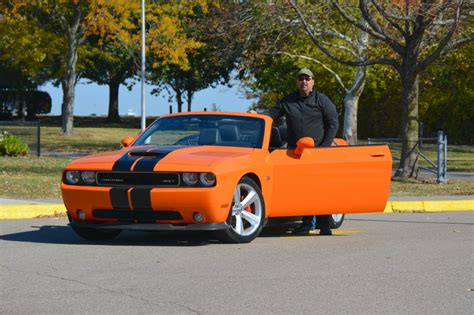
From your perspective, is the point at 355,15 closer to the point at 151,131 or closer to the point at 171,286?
the point at 151,131

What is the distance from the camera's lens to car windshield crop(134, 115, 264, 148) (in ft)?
37.8

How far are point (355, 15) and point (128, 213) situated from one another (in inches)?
941

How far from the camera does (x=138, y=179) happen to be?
34.4 feet

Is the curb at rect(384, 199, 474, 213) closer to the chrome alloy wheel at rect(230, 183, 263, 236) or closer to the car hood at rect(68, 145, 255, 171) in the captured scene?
the chrome alloy wheel at rect(230, 183, 263, 236)

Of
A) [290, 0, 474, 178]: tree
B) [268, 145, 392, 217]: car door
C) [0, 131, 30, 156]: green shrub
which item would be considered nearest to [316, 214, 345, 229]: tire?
[268, 145, 392, 217]: car door

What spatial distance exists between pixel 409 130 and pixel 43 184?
944 centimetres

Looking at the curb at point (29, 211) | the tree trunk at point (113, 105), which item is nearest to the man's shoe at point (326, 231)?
the curb at point (29, 211)

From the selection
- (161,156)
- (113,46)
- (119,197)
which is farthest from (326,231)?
(113,46)

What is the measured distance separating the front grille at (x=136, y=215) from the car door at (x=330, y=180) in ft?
4.38

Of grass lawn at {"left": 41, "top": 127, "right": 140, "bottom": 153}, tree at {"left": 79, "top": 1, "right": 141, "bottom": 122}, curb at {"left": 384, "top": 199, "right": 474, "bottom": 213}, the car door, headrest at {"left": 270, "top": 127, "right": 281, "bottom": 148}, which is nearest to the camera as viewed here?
the car door

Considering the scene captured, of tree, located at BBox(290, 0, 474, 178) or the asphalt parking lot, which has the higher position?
tree, located at BBox(290, 0, 474, 178)

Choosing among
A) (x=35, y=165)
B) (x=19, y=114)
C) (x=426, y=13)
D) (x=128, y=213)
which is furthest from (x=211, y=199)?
(x=19, y=114)

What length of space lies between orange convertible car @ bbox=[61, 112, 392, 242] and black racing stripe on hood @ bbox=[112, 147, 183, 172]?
10mm

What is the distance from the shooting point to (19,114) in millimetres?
70688
